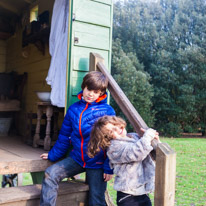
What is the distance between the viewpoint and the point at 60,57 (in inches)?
136

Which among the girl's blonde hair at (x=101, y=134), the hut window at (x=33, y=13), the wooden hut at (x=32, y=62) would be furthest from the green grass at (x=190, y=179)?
the hut window at (x=33, y=13)

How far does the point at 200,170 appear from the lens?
276 inches

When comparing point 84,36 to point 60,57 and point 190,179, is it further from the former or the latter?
point 190,179

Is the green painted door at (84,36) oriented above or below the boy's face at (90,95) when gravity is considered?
above

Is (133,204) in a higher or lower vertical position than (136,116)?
lower

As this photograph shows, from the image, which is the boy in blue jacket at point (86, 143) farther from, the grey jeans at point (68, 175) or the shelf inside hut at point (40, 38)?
the shelf inside hut at point (40, 38)

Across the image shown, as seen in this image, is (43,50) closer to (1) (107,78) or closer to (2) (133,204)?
(1) (107,78)

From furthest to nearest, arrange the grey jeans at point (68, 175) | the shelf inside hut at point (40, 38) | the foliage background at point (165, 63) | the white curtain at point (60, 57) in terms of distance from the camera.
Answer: the foliage background at point (165, 63) → the shelf inside hut at point (40, 38) → the white curtain at point (60, 57) → the grey jeans at point (68, 175)

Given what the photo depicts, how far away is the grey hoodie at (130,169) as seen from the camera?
6.57 feet

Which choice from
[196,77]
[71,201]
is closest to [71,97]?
[71,201]

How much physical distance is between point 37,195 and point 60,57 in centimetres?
176

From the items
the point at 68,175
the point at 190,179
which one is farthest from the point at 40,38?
the point at 190,179

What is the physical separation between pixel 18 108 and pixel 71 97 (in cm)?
284

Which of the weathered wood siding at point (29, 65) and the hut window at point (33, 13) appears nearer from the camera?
the weathered wood siding at point (29, 65)
